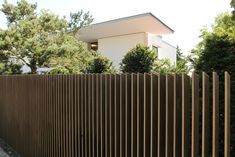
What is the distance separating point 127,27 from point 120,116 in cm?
1819

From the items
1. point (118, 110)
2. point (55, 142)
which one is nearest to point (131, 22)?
point (55, 142)

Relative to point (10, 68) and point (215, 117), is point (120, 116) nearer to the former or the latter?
point (215, 117)

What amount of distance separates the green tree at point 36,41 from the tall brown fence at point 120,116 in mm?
9601

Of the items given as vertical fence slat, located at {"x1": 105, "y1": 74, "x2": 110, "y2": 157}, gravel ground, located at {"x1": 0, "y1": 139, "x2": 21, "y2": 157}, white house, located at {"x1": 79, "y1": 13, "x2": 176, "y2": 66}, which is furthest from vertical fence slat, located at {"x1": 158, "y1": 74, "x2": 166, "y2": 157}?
white house, located at {"x1": 79, "y1": 13, "x2": 176, "y2": 66}

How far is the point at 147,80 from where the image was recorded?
3.62 meters

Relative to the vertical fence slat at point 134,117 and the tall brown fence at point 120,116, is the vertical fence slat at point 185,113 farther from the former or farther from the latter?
the vertical fence slat at point 134,117

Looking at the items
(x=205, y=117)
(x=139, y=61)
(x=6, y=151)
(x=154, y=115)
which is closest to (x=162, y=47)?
(x=139, y=61)

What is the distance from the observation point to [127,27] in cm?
2183

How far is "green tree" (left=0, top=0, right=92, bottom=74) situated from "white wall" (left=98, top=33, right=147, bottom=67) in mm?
6542

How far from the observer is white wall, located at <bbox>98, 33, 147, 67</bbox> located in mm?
24175

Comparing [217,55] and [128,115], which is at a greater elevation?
[217,55]

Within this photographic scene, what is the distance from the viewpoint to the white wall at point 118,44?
24175mm

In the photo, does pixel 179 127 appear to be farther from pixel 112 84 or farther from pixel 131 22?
pixel 131 22

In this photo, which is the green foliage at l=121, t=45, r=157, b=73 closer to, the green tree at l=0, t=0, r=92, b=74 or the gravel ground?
the gravel ground
